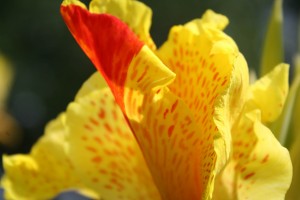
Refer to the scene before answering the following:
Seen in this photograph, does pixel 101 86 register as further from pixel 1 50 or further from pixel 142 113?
pixel 1 50

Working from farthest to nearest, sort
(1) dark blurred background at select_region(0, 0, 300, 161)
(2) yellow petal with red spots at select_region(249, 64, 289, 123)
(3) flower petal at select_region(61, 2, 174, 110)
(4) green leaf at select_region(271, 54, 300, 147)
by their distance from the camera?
(1) dark blurred background at select_region(0, 0, 300, 161) < (4) green leaf at select_region(271, 54, 300, 147) < (2) yellow petal with red spots at select_region(249, 64, 289, 123) < (3) flower petal at select_region(61, 2, 174, 110)

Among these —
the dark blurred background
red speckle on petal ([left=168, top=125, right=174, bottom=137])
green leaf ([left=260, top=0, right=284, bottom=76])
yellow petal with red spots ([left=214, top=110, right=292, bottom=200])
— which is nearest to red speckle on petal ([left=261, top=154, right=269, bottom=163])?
yellow petal with red spots ([left=214, top=110, right=292, bottom=200])

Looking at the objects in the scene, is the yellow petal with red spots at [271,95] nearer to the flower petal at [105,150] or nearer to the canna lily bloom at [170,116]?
the canna lily bloom at [170,116]

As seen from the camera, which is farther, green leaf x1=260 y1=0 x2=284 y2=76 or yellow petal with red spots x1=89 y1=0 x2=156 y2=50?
green leaf x1=260 y1=0 x2=284 y2=76

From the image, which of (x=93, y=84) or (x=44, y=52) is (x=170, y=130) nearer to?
(x=93, y=84)

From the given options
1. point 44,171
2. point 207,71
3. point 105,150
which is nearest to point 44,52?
point 44,171

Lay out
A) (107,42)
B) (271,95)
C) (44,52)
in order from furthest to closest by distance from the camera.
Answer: (44,52) < (271,95) < (107,42)

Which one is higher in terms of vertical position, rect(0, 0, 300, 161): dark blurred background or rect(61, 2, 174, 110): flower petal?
rect(61, 2, 174, 110): flower petal

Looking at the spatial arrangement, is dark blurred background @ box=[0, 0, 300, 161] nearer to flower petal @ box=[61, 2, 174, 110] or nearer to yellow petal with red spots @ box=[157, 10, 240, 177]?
yellow petal with red spots @ box=[157, 10, 240, 177]
